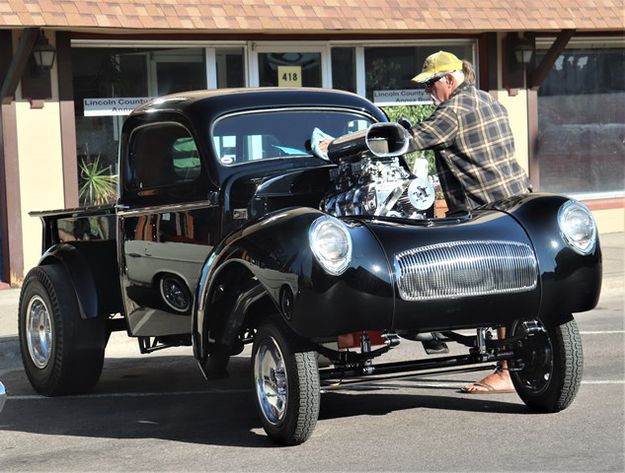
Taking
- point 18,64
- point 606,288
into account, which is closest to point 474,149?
point 606,288

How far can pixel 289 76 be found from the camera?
47.9 feet

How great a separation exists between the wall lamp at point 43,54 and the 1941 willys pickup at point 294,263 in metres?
4.91

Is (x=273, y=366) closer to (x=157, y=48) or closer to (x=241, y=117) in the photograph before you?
(x=241, y=117)

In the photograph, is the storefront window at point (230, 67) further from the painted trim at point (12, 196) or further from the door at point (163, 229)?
the door at point (163, 229)

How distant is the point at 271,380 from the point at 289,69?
887cm

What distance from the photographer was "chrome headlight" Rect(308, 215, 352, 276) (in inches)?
225

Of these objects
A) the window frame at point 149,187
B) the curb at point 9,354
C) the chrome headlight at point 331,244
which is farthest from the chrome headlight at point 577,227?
the curb at point 9,354

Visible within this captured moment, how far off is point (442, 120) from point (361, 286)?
1649mm

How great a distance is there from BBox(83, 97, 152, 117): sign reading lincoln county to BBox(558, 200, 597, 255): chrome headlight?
8039mm

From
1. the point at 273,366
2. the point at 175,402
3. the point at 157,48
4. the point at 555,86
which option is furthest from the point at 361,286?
the point at 555,86

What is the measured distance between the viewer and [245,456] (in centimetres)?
593

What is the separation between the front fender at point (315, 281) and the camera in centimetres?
570

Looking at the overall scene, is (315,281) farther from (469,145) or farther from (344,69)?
(344,69)

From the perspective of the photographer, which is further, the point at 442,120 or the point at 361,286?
the point at 442,120
